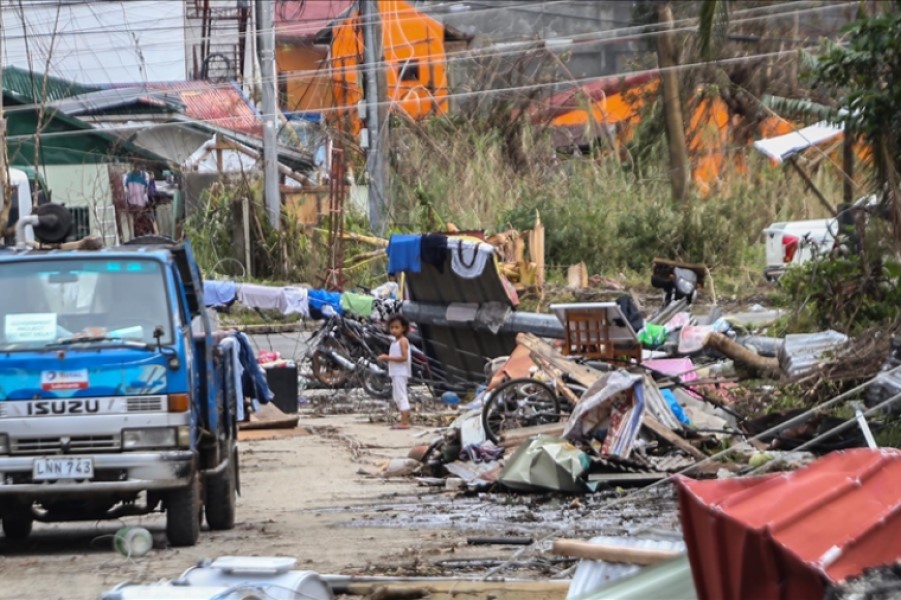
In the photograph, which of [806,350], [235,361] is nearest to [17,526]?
[235,361]

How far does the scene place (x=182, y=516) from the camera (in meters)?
11.2

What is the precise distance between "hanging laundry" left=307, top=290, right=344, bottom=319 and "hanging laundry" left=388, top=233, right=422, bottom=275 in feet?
3.89

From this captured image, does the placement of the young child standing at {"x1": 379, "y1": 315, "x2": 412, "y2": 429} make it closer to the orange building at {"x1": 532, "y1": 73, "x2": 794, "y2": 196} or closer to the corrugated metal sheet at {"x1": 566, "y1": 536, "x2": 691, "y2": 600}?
the corrugated metal sheet at {"x1": 566, "y1": 536, "x2": 691, "y2": 600}

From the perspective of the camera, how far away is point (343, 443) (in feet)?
59.6

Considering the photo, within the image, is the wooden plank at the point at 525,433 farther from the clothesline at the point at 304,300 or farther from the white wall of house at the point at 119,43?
the white wall of house at the point at 119,43

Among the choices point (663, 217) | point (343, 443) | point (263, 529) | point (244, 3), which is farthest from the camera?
point (244, 3)

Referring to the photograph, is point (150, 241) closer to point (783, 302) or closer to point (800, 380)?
point (800, 380)

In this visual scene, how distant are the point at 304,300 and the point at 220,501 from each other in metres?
12.5

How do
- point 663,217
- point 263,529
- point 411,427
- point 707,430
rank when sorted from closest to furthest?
1. point 263,529
2. point 707,430
3. point 411,427
4. point 663,217

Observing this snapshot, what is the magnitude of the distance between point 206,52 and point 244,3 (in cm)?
537

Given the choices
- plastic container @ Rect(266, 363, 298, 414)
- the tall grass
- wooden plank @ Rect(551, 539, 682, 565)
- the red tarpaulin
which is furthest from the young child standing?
the tall grass

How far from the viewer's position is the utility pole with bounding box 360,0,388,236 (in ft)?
107

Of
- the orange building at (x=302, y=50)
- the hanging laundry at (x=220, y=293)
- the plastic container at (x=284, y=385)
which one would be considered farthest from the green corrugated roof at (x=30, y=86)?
the plastic container at (x=284, y=385)

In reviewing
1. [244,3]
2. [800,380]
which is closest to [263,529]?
[800,380]
